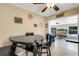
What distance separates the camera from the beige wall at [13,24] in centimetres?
178

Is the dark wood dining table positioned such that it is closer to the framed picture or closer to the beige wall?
the beige wall

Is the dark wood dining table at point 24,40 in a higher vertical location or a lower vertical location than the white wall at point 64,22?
lower

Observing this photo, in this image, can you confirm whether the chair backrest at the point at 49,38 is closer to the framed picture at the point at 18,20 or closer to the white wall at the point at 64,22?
the white wall at the point at 64,22

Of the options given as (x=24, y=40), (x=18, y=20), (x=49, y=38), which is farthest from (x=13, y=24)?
(x=49, y=38)

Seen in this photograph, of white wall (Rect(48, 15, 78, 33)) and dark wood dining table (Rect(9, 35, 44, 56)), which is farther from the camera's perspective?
white wall (Rect(48, 15, 78, 33))

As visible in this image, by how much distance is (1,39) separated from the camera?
69.5 inches

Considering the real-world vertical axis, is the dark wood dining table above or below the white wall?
below

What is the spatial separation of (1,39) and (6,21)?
0.38m

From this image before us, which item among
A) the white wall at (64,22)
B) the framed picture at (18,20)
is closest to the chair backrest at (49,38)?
the white wall at (64,22)

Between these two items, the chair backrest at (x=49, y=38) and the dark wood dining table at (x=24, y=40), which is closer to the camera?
the dark wood dining table at (x=24, y=40)

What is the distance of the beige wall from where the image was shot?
1.78 m

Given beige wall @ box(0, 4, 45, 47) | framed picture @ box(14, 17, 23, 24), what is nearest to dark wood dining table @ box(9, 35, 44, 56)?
beige wall @ box(0, 4, 45, 47)

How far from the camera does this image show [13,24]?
6.17 ft

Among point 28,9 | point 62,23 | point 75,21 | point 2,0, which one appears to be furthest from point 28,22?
point 75,21
